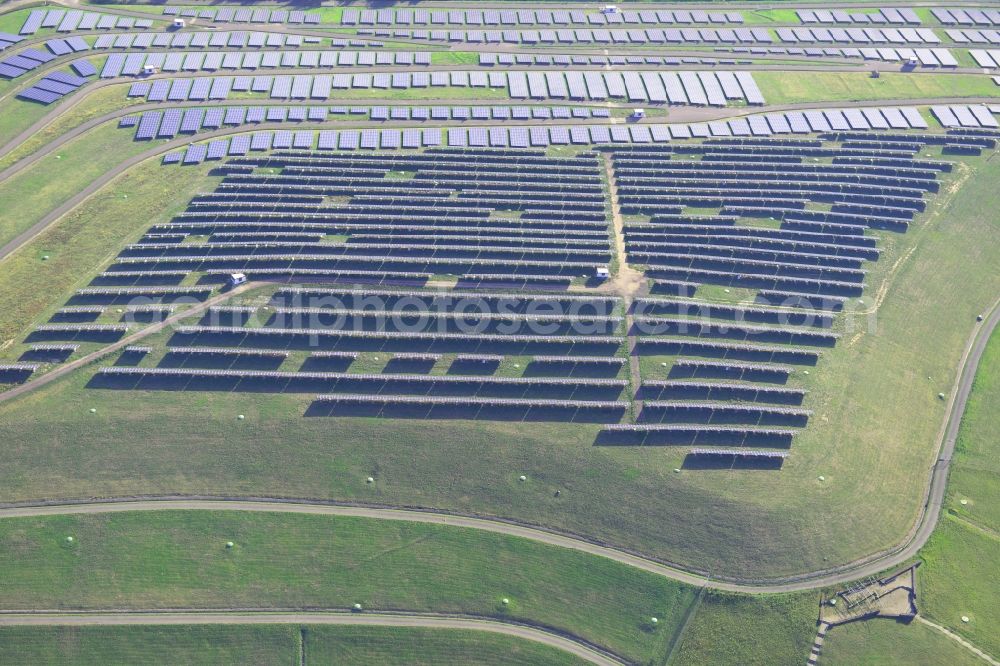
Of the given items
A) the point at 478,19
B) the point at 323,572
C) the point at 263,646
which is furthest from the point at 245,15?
the point at 263,646

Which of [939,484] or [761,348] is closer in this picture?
[939,484]

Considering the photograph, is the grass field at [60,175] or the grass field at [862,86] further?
the grass field at [862,86]

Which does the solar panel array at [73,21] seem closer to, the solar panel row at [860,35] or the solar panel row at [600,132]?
the solar panel row at [600,132]

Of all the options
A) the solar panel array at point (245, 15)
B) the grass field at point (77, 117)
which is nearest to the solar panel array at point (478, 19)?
the solar panel array at point (245, 15)

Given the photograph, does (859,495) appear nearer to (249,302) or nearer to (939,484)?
(939,484)

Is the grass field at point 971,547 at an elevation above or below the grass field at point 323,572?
above

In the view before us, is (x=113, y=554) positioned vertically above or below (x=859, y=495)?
below

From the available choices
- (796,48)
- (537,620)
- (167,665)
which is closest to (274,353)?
(167,665)

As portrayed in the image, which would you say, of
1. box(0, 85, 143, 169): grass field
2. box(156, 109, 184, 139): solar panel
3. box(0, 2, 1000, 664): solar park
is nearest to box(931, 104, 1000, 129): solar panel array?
box(0, 2, 1000, 664): solar park
